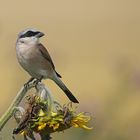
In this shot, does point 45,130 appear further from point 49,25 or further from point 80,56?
point 49,25

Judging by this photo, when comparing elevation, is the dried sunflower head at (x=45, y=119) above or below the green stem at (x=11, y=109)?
below

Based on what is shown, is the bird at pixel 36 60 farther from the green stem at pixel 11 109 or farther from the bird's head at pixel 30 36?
the green stem at pixel 11 109

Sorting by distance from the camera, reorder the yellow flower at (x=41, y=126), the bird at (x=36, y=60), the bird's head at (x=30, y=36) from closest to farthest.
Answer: the yellow flower at (x=41, y=126)
the bird's head at (x=30, y=36)
the bird at (x=36, y=60)

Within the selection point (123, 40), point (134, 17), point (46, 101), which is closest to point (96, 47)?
point (123, 40)

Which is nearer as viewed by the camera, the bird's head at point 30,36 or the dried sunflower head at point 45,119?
the dried sunflower head at point 45,119

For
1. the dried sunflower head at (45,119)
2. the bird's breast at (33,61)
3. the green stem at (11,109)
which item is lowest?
the bird's breast at (33,61)

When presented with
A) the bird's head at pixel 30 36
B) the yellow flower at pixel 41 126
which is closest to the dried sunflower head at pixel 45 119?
the yellow flower at pixel 41 126

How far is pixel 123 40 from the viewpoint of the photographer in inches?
567

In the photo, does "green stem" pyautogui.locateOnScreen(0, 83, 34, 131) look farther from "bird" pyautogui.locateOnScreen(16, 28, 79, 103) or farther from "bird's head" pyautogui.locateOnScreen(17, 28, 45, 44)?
"bird" pyautogui.locateOnScreen(16, 28, 79, 103)

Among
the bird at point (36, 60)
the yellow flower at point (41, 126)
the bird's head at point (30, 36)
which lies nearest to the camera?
the yellow flower at point (41, 126)

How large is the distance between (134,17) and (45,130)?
12.4m

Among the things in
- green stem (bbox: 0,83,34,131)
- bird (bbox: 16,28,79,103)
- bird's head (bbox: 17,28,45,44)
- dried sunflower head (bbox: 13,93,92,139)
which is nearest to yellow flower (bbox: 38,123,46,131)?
dried sunflower head (bbox: 13,93,92,139)

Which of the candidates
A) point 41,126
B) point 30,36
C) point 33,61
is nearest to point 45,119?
point 41,126

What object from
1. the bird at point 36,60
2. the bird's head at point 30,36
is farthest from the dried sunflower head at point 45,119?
the bird at point 36,60
